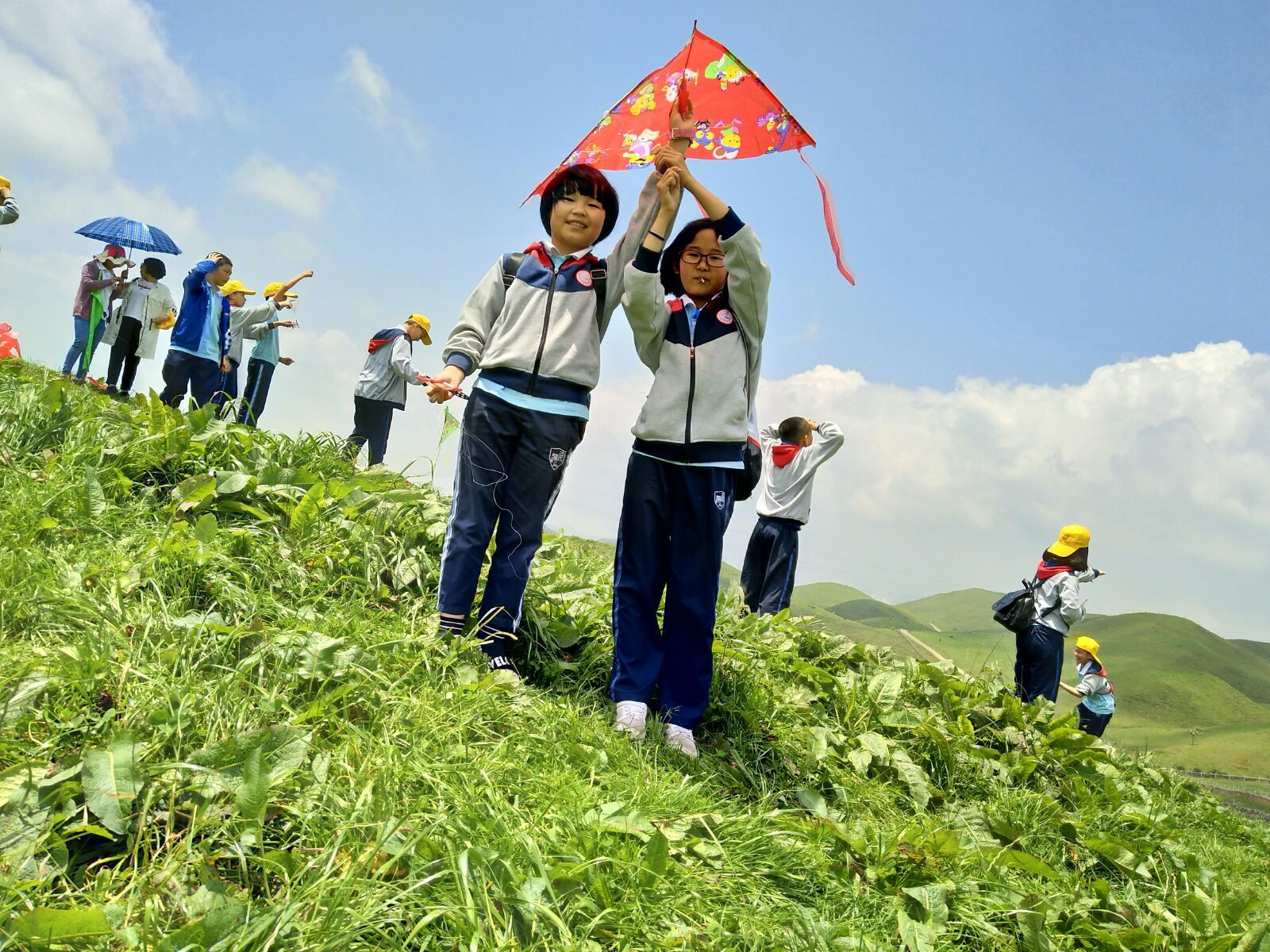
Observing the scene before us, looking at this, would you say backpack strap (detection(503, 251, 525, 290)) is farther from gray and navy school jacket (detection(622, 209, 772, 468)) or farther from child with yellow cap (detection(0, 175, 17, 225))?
child with yellow cap (detection(0, 175, 17, 225))

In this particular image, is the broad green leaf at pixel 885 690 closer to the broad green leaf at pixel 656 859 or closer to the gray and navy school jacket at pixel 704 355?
the gray and navy school jacket at pixel 704 355

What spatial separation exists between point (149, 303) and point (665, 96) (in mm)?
10057

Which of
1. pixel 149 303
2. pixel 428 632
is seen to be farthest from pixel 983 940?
pixel 149 303

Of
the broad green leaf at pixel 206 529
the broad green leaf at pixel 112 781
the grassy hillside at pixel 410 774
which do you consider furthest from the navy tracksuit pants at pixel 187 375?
the broad green leaf at pixel 112 781

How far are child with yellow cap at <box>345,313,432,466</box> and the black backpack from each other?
661 centimetres

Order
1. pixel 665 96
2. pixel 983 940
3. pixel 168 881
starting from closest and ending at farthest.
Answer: pixel 168 881 → pixel 983 940 → pixel 665 96

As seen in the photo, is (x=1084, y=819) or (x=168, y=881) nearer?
(x=168, y=881)

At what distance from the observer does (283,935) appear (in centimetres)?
145

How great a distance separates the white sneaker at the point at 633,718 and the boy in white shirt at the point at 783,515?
445 cm

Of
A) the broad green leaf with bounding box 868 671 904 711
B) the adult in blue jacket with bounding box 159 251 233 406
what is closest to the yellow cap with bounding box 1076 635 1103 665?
the broad green leaf with bounding box 868 671 904 711

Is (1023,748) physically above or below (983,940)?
Answer: above

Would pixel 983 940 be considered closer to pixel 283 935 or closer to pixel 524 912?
pixel 524 912

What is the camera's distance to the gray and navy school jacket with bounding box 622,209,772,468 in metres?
3.07

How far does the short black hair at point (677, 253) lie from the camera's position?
327 centimetres
